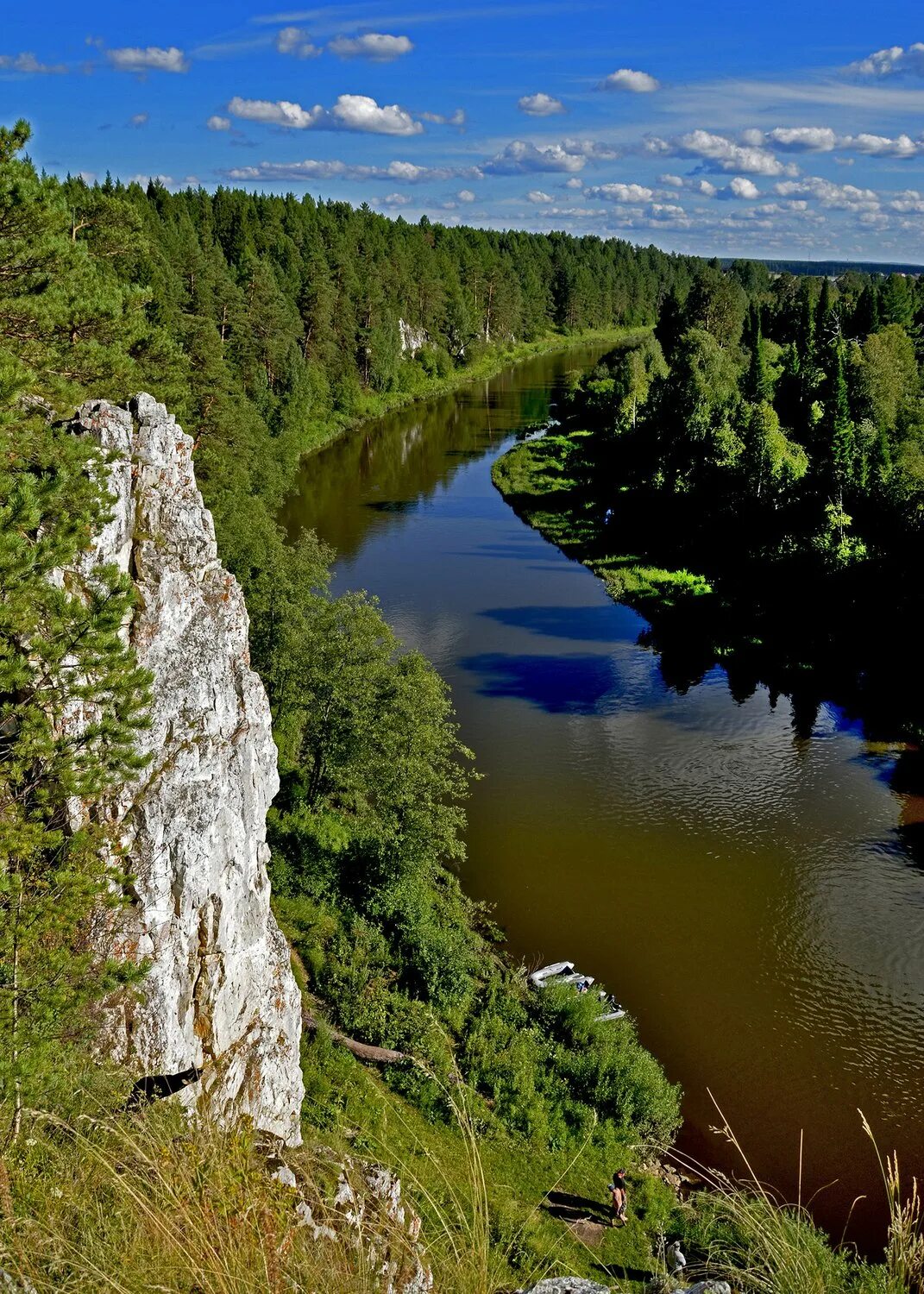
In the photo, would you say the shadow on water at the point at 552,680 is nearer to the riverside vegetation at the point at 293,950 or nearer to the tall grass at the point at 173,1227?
the riverside vegetation at the point at 293,950

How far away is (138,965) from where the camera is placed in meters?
9.73

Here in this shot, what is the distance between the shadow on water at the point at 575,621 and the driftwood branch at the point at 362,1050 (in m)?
21.4

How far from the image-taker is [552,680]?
31.9m

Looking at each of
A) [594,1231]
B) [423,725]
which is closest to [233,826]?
[594,1231]

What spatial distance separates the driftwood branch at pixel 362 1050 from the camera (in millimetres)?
15727

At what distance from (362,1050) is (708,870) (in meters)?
9.83

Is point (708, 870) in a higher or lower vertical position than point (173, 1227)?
lower

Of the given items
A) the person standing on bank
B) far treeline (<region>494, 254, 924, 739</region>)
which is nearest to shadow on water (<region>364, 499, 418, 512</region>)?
far treeline (<region>494, 254, 924, 739</region>)

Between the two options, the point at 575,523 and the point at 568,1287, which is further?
the point at 575,523

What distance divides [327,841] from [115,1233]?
54.8 ft

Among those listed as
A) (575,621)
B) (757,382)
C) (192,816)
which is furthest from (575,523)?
(192,816)

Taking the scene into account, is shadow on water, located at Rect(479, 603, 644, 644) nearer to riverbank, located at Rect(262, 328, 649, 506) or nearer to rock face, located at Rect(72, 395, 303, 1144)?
riverbank, located at Rect(262, 328, 649, 506)

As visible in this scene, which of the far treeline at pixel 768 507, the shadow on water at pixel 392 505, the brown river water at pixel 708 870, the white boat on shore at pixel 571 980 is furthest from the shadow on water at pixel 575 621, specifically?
the white boat on shore at pixel 571 980

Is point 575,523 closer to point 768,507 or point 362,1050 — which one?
point 768,507
